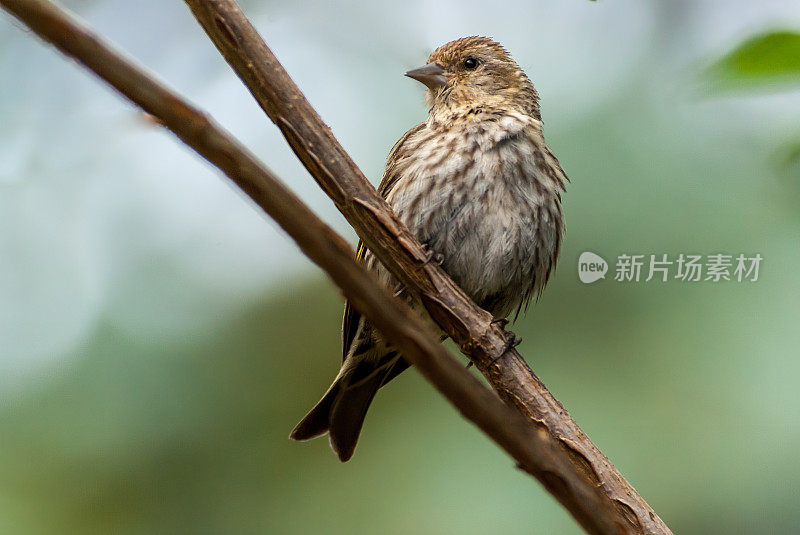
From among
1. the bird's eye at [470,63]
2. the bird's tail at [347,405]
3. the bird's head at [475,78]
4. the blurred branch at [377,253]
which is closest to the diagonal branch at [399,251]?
the blurred branch at [377,253]

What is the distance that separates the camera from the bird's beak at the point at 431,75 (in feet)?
10.8

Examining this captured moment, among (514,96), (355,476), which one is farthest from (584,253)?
Answer: (355,476)

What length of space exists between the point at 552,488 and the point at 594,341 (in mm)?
2543

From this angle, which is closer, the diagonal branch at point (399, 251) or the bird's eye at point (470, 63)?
the diagonal branch at point (399, 251)

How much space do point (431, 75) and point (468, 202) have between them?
2.21 ft

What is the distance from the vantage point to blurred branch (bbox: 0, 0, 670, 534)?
0.92 m

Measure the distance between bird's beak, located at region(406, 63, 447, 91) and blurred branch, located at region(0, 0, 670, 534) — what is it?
139cm

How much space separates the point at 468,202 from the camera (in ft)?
9.46

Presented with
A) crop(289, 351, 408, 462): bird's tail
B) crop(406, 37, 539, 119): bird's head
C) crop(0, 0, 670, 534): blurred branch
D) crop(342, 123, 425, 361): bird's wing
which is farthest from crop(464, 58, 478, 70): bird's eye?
crop(0, 0, 670, 534): blurred branch

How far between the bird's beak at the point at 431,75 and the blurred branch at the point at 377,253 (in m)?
1.39

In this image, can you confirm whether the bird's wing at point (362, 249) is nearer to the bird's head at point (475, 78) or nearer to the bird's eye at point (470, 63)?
the bird's head at point (475, 78)

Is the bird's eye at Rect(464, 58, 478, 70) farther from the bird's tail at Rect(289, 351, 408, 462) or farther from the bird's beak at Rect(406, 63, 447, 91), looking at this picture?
the bird's tail at Rect(289, 351, 408, 462)

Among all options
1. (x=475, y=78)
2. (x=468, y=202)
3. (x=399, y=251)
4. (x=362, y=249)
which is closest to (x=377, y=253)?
(x=399, y=251)

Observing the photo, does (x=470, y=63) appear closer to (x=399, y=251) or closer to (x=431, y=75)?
(x=431, y=75)
